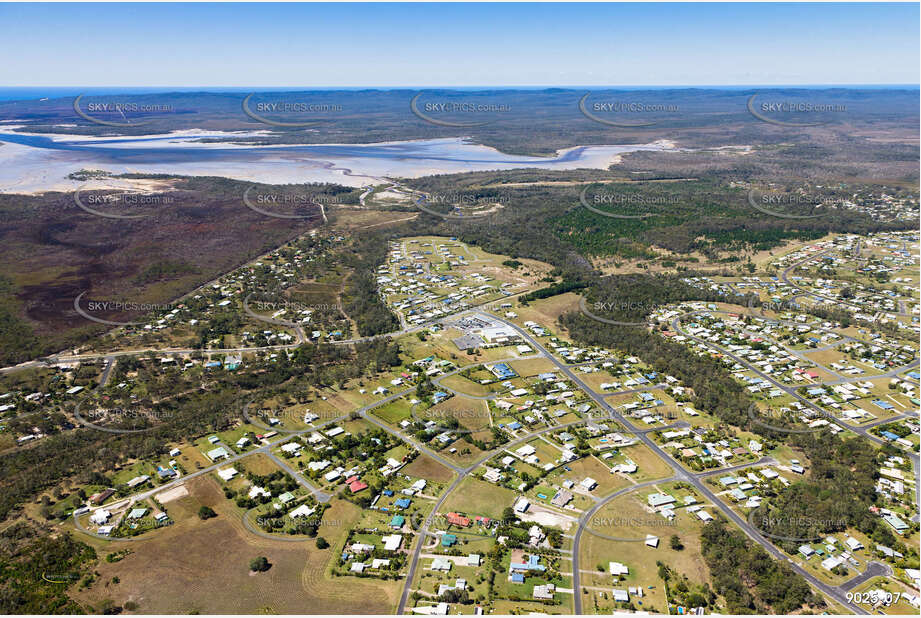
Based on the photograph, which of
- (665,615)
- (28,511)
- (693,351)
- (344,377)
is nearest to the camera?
(665,615)

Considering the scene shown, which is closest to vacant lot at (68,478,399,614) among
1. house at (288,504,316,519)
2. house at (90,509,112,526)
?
house at (288,504,316,519)

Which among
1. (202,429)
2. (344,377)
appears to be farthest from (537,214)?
(202,429)

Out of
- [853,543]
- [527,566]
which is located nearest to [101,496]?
[527,566]

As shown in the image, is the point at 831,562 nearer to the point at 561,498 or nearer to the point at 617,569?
the point at 617,569

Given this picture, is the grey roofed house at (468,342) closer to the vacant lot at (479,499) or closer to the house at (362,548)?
the vacant lot at (479,499)

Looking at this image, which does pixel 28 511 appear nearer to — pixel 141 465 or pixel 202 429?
pixel 141 465

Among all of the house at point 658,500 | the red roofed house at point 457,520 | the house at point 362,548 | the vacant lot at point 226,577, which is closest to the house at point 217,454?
the vacant lot at point 226,577
